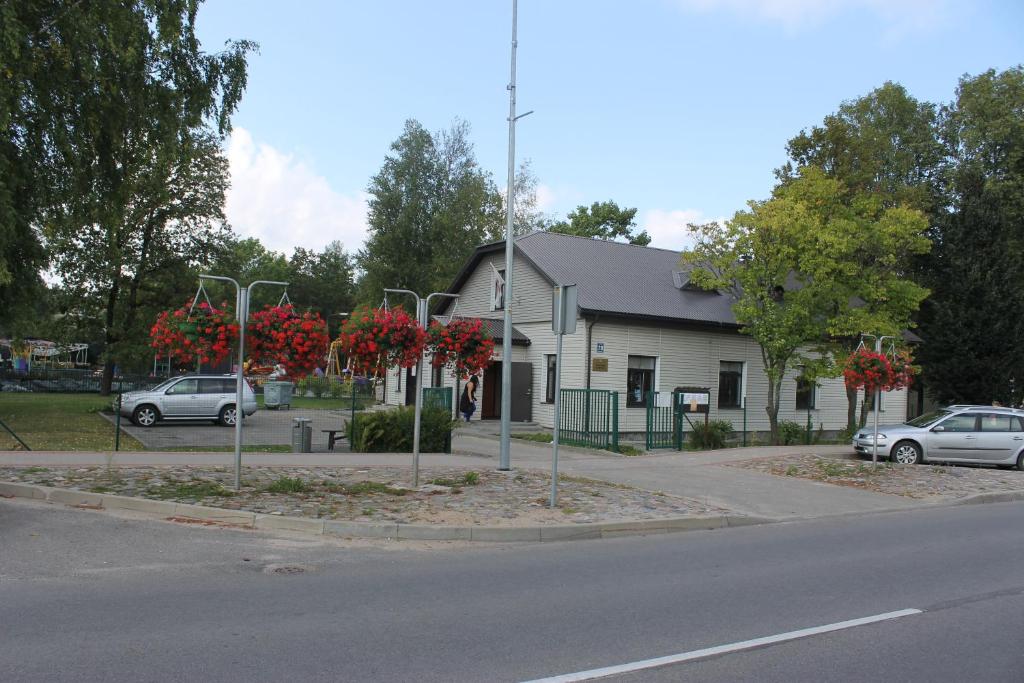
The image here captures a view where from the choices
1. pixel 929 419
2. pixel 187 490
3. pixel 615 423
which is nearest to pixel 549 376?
pixel 615 423

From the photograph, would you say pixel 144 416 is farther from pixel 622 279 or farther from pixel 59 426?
pixel 622 279

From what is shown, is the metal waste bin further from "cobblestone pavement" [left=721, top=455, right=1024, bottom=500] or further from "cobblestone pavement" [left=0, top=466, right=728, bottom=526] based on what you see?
"cobblestone pavement" [left=721, top=455, right=1024, bottom=500]

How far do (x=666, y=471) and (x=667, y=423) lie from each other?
588cm

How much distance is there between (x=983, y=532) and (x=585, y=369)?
1395cm

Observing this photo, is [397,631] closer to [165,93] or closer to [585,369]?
[165,93]

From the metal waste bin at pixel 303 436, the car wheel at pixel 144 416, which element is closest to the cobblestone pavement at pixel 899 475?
the metal waste bin at pixel 303 436

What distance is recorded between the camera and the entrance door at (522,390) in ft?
83.7

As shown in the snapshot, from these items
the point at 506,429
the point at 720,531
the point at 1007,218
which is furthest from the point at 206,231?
the point at 1007,218

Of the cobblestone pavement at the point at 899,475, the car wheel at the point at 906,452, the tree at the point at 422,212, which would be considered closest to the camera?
the cobblestone pavement at the point at 899,475

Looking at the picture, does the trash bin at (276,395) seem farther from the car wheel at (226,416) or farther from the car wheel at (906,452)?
the car wheel at (906,452)

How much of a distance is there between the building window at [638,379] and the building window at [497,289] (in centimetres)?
511

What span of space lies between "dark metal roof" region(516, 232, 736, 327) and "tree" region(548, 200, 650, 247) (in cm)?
2536

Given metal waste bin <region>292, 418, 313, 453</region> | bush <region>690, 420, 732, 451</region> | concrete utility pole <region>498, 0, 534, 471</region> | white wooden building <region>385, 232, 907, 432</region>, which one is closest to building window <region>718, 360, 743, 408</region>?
white wooden building <region>385, 232, 907, 432</region>

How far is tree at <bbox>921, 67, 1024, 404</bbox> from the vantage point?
3291cm
